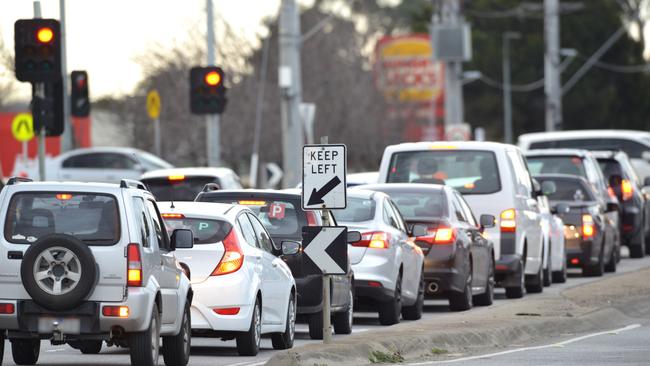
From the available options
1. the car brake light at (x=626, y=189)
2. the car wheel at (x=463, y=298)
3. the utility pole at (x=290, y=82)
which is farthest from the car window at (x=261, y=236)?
the utility pole at (x=290, y=82)

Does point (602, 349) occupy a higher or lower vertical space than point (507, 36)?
lower

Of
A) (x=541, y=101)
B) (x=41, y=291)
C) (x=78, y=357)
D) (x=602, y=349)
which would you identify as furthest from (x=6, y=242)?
(x=541, y=101)

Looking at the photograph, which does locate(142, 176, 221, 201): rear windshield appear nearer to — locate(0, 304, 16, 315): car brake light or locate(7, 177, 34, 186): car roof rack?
locate(7, 177, 34, 186): car roof rack

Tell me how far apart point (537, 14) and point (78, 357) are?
286 feet

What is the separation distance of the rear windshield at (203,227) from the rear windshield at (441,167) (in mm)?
8916

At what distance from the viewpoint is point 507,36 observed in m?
91.8

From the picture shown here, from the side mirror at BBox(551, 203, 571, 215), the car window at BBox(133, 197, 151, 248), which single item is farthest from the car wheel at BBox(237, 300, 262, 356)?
the side mirror at BBox(551, 203, 571, 215)

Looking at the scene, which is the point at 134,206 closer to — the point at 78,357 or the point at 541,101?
the point at 78,357

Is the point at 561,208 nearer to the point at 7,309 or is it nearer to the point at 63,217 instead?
the point at 63,217

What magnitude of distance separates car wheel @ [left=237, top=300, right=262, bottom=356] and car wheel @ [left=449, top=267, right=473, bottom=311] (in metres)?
6.50

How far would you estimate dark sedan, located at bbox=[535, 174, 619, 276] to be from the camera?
3091cm

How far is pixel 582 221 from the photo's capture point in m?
31.0

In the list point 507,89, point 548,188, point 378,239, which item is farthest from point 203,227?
point 507,89

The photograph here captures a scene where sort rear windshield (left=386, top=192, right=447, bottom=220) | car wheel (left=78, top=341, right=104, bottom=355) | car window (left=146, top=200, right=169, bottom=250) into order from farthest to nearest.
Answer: rear windshield (left=386, top=192, right=447, bottom=220) → car wheel (left=78, top=341, right=104, bottom=355) → car window (left=146, top=200, right=169, bottom=250)
